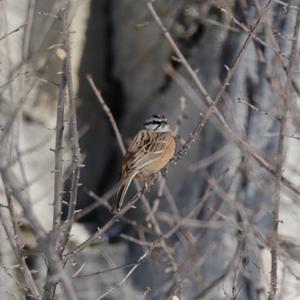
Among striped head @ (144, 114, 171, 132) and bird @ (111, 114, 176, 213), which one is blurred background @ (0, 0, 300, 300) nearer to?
striped head @ (144, 114, 171, 132)

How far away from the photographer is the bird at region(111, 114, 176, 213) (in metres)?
5.53

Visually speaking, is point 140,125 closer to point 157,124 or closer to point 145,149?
point 157,124

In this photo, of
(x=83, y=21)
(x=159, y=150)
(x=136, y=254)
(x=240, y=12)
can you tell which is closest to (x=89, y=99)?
(x=83, y=21)

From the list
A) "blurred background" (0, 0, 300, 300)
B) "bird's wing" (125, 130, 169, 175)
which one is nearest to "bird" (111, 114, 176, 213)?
"bird's wing" (125, 130, 169, 175)

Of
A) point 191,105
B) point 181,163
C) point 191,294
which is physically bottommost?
point 191,294

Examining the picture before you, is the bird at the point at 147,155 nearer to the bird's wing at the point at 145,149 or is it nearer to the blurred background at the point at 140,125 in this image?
the bird's wing at the point at 145,149

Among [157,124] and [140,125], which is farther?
[140,125]

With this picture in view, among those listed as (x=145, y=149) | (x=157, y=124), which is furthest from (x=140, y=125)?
(x=145, y=149)

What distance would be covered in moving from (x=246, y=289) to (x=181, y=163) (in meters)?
1.31

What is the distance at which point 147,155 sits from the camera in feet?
18.5

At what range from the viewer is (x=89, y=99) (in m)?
8.77

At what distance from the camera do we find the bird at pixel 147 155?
5527mm

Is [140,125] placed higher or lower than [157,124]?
lower

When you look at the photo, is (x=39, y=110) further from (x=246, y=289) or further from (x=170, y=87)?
(x=246, y=289)
